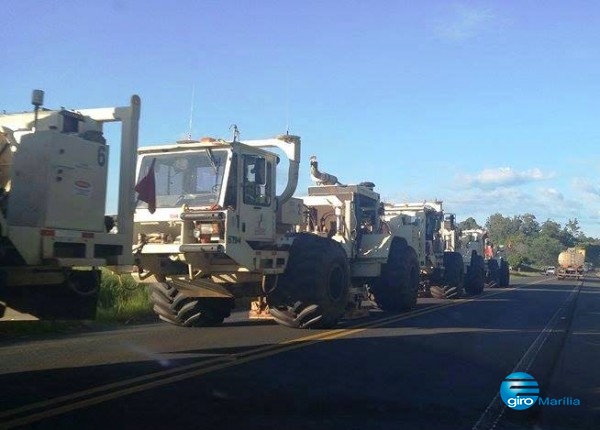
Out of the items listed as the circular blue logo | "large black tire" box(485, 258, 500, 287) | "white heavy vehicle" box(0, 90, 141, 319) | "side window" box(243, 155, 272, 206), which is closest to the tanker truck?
"large black tire" box(485, 258, 500, 287)

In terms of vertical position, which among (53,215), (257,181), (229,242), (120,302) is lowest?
(120,302)

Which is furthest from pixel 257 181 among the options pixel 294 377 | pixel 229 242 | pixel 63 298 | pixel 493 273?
pixel 493 273

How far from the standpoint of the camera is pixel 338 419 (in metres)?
6.47

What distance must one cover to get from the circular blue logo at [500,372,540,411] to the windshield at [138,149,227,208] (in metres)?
6.14

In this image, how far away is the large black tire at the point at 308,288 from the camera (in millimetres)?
13352

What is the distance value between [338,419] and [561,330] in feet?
30.3

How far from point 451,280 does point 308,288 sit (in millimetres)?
12686

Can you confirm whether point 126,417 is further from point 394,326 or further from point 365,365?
point 394,326

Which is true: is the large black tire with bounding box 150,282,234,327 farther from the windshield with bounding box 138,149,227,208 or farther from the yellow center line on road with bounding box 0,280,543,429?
the yellow center line on road with bounding box 0,280,543,429

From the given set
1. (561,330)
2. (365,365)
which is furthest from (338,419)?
(561,330)

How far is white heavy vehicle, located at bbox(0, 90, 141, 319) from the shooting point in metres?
7.09

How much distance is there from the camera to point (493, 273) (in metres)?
38.0

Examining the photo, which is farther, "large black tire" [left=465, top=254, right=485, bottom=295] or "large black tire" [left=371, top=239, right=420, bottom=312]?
"large black tire" [left=465, top=254, right=485, bottom=295]

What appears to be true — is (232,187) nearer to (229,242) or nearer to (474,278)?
(229,242)
